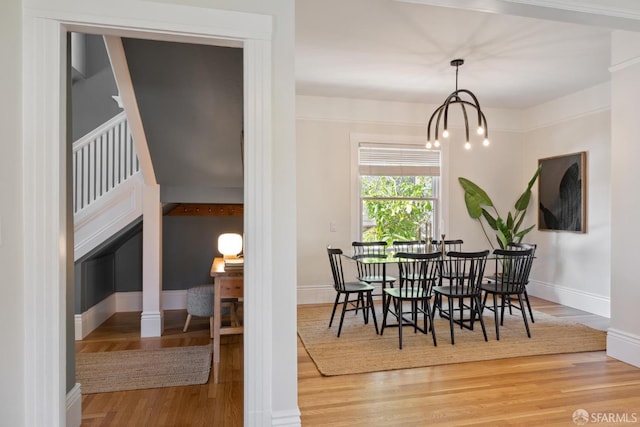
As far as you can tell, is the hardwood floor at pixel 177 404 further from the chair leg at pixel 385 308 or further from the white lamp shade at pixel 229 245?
the chair leg at pixel 385 308

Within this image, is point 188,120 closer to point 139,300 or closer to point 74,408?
point 74,408

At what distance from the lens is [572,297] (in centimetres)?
538

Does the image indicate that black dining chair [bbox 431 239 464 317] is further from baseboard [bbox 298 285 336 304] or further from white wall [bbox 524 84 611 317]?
baseboard [bbox 298 285 336 304]

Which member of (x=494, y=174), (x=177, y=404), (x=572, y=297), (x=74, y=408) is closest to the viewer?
(x=74, y=408)

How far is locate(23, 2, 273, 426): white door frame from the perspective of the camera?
72.9 inches

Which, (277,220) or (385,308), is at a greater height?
(277,220)

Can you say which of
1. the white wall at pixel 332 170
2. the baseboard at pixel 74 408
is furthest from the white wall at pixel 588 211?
the baseboard at pixel 74 408

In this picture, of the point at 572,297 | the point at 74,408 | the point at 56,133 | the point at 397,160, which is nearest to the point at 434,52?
the point at 397,160

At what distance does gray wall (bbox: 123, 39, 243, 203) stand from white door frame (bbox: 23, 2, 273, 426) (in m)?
1.12

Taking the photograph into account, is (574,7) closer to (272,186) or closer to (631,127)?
(631,127)

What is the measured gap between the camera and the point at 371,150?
5.81 meters

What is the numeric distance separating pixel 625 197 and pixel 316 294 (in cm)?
363

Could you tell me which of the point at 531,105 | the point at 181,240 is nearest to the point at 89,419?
the point at 181,240

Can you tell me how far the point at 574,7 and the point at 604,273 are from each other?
12.4ft
